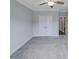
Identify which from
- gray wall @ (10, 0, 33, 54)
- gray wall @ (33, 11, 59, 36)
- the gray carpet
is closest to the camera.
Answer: the gray carpet

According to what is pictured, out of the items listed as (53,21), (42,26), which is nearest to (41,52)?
(42,26)

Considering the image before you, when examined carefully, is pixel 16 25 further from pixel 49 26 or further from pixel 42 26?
pixel 49 26

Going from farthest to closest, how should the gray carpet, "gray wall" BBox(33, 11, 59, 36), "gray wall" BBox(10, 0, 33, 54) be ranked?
1. "gray wall" BBox(33, 11, 59, 36)
2. "gray wall" BBox(10, 0, 33, 54)
3. the gray carpet

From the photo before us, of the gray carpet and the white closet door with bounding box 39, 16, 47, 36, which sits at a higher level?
the white closet door with bounding box 39, 16, 47, 36

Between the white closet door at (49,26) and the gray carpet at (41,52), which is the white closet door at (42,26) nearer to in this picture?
the white closet door at (49,26)

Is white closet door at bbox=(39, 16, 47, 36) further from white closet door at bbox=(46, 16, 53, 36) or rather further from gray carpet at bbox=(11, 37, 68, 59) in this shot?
gray carpet at bbox=(11, 37, 68, 59)

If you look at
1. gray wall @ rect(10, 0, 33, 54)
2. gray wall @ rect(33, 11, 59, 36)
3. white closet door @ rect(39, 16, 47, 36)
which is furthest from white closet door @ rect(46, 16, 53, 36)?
gray wall @ rect(10, 0, 33, 54)

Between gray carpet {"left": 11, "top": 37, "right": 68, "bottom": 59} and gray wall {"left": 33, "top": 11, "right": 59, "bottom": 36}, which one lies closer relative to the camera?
gray carpet {"left": 11, "top": 37, "right": 68, "bottom": 59}
